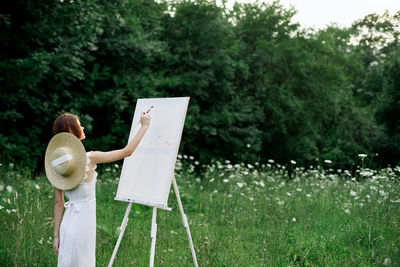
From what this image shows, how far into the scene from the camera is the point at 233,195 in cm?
645

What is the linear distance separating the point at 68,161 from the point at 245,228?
3211 millimetres

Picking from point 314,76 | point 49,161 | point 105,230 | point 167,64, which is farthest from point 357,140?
point 49,161

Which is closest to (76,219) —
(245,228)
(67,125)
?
(67,125)

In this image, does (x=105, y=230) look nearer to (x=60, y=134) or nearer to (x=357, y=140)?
(x=60, y=134)

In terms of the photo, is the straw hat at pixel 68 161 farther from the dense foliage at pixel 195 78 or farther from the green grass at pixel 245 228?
the dense foliage at pixel 195 78

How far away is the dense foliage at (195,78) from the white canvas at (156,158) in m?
5.04

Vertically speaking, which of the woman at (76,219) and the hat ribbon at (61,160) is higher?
the hat ribbon at (61,160)

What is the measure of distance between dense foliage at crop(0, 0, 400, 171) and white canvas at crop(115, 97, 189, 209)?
504 cm

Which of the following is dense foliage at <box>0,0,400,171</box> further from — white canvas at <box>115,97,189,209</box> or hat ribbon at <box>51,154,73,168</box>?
hat ribbon at <box>51,154,73,168</box>

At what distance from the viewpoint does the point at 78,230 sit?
2.86m

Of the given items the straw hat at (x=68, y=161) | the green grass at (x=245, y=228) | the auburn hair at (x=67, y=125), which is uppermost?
the auburn hair at (x=67, y=125)

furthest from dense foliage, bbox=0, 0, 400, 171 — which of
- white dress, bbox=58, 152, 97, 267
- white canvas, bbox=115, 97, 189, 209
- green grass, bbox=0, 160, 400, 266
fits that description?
white dress, bbox=58, 152, 97, 267

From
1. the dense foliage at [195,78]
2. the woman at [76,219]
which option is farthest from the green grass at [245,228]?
the dense foliage at [195,78]

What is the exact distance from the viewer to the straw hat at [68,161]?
9.31 feet
